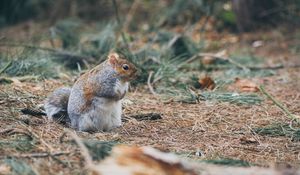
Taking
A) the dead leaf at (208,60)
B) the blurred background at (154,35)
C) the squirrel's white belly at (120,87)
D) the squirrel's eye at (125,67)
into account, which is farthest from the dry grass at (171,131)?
the dead leaf at (208,60)

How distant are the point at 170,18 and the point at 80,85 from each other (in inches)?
204

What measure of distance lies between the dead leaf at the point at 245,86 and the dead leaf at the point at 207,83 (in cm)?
25

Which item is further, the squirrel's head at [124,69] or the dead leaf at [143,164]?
the squirrel's head at [124,69]

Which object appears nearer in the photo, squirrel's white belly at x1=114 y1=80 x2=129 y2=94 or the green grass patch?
squirrel's white belly at x1=114 y1=80 x2=129 y2=94

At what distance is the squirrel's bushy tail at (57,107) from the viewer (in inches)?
143

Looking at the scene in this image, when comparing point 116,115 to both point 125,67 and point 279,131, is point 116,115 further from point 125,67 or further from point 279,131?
point 279,131

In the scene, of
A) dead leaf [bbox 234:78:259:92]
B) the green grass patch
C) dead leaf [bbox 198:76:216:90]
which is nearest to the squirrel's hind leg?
the green grass patch

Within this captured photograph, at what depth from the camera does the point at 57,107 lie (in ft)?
12.0

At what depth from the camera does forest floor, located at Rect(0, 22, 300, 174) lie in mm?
2848

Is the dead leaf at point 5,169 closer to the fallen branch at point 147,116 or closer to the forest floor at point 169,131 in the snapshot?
the forest floor at point 169,131

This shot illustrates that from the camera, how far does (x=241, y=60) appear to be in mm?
6484

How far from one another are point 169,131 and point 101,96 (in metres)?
0.55

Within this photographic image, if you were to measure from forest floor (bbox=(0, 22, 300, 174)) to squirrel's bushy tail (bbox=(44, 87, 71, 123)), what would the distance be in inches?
2.8

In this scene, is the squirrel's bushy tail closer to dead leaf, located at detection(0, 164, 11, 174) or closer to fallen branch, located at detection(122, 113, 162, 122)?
fallen branch, located at detection(122, 113, 162, 122)
